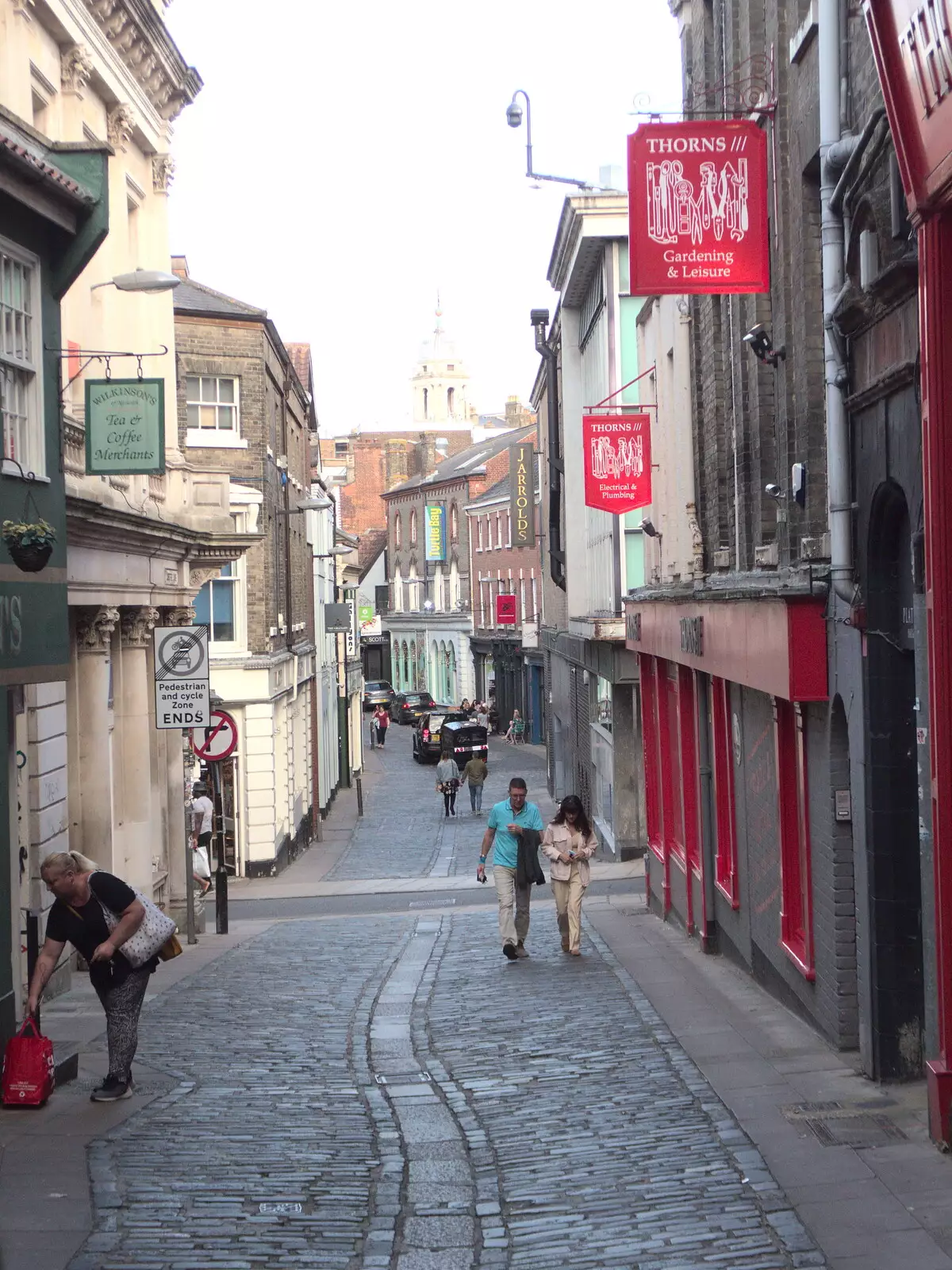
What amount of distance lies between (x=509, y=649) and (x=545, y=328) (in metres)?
29.5

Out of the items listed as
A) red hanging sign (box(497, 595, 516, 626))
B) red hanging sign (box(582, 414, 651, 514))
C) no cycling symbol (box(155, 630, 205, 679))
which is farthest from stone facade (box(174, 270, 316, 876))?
red hanging sign (box(497, 595, 516, 626))

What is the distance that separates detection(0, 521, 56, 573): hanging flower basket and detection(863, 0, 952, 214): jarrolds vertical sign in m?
5.53

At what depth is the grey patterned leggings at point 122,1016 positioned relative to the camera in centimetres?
941

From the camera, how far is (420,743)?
6038 cm

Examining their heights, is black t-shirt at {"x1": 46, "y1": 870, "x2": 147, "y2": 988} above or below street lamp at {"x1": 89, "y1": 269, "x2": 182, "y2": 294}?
below

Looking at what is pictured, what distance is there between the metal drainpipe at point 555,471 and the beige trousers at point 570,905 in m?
25.1

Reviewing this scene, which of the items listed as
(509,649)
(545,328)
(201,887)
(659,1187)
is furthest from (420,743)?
(659,1187)

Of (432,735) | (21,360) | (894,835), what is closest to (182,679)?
(21,360)

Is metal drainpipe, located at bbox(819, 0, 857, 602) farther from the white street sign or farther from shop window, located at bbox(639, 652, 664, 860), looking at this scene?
shop window, located at bbox(639, 652, 664, 860)

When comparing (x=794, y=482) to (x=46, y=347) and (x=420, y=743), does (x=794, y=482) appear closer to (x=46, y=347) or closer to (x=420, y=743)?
(x=46, y=347)

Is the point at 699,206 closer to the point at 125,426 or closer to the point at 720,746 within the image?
the point at 720,746

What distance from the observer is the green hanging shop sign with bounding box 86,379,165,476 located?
621 inches

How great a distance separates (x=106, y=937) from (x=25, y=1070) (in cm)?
83

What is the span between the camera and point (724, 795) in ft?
50.6
